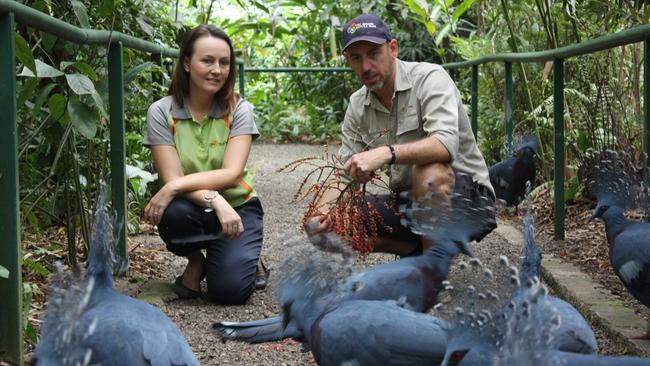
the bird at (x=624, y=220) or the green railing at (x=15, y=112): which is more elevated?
the green railing at (x=15, y=112)

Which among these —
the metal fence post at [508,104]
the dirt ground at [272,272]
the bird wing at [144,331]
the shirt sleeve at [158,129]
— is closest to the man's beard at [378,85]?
the dirt ground at [272,272]

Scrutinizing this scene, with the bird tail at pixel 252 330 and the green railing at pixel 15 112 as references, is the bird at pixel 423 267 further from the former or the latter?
the green railing at pixel 15 112

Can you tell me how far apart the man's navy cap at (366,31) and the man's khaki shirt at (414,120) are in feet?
0.76

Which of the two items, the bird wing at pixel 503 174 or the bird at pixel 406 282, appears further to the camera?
the bird wing at pixel 503 174

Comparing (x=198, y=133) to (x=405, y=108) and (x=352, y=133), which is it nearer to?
(x=352, y=133)

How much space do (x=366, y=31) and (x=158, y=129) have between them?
3.60 feet

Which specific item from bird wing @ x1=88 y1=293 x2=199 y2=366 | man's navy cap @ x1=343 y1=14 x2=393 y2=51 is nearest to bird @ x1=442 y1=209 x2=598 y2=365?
bird wing @ x1=88 y1=293 x2=199 y2=366

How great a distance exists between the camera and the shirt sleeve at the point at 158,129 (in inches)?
161

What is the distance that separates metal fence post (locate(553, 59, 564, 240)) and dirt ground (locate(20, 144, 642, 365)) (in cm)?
14

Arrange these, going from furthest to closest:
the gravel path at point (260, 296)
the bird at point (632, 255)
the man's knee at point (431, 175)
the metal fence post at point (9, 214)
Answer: the man's knee at point (431, 175), the gravel path at point (260, 296), the bird at point (632, 255), the metal fence post at point (9, 214)

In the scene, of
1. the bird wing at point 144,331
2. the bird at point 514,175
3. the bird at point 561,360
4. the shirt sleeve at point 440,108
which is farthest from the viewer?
the bird at point 514,175

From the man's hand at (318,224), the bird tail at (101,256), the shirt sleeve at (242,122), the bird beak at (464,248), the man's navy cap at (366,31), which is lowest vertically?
the man's hand at (318,224)

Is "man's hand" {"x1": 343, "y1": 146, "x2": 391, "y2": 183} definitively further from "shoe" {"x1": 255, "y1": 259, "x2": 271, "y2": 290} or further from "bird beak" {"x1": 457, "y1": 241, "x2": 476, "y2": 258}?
"shoe" {"x1": 255, "y1": 259, "x2": 271, "y2": 290}

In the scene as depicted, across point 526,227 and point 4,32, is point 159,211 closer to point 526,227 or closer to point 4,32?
point 4,32
